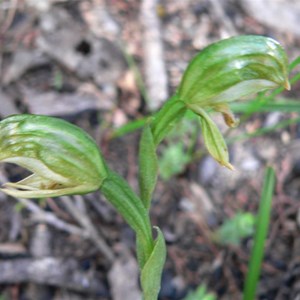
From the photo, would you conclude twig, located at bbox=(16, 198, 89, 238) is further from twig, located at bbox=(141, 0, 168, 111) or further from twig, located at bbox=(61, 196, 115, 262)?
twig, located at bbox=(141, 0, 168, 111)

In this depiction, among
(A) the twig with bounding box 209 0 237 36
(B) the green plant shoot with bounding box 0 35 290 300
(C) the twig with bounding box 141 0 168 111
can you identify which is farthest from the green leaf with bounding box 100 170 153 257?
(A) the twig with bounding box 209 0 237 36

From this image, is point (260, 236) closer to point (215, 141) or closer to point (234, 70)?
point (215, 141)

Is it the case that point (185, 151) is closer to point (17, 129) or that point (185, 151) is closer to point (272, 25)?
point (272, 25)

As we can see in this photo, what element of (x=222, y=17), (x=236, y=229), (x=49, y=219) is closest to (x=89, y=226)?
(x=49, y=219)

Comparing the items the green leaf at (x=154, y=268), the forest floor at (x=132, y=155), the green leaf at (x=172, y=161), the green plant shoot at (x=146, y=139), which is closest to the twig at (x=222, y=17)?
the forest floor at (x=132, y=155)

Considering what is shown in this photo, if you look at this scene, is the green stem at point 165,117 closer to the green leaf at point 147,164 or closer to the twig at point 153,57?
the green leaf at point 147,164

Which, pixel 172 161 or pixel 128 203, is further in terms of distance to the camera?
pixel 172 161

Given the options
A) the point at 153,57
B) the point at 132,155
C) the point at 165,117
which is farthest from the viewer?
the point at 153,57
